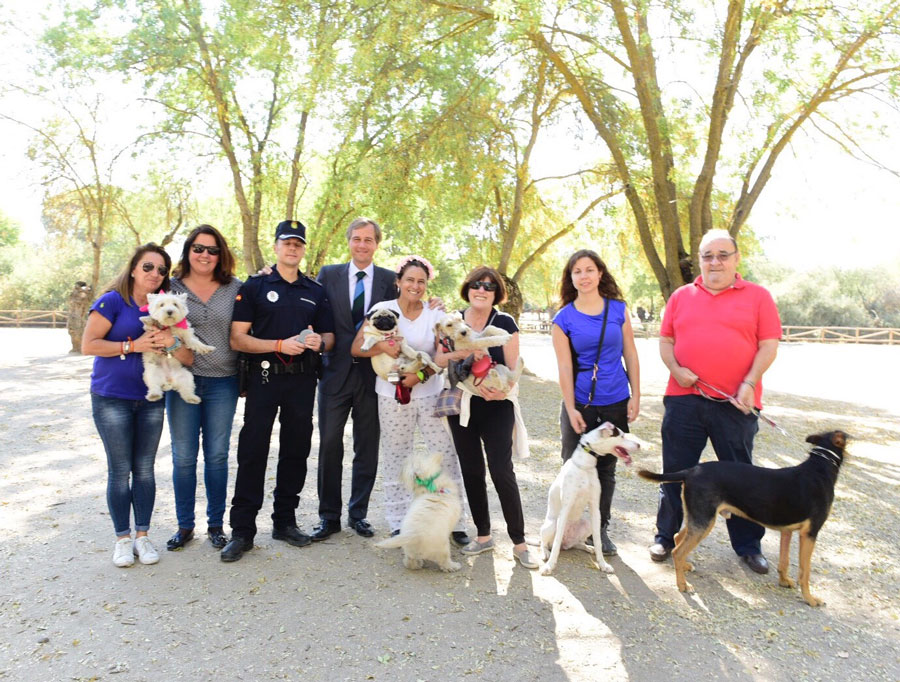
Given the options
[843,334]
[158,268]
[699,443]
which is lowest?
[843,334]

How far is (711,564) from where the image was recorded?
448 centimetres

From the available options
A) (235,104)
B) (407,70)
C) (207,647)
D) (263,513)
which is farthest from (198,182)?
(207,647)

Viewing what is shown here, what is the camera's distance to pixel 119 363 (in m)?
4.09

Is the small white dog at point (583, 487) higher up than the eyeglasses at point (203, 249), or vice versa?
the eyeglasses at point (203, 249)

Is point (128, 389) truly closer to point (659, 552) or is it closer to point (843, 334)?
point (659, 552)

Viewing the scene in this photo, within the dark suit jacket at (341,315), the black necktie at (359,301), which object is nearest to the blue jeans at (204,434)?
the dark suit jacket at (341,315)

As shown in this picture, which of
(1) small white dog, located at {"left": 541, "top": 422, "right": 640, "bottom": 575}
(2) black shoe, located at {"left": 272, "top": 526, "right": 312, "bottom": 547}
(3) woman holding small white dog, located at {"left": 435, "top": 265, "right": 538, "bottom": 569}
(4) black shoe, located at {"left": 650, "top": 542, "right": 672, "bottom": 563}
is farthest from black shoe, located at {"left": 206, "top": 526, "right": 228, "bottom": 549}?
(4) black shoe, located at {"left": 650, "top": 542, "right": 672, "bottom": 563}

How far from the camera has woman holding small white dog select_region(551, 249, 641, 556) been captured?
14.4 feet

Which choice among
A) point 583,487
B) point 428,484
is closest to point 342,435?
point 428,484

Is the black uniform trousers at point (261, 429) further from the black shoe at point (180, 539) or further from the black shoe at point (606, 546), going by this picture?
the black shoe at point (606, 546)

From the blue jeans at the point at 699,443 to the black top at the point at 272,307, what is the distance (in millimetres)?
2924

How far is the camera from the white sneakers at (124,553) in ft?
13.8

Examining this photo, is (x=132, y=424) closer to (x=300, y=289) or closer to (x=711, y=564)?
(x=300, y=289)

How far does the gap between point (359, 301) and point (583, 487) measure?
2.27 m
